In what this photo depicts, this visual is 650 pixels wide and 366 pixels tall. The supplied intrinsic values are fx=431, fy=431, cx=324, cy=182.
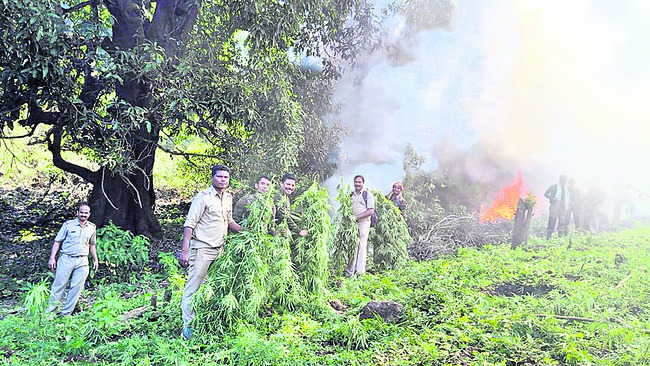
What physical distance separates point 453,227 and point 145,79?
26.1 feet

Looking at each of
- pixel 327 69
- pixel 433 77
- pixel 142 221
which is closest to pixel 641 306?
pixel 327 69

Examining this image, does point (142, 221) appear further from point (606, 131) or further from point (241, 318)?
point (606, 131)

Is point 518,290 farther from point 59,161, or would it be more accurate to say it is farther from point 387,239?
point 59,161

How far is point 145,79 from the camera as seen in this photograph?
8.21 meters

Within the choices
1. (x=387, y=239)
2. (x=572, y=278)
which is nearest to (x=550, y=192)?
(x=572, y=278)

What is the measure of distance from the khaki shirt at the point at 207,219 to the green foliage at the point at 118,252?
12.4ft

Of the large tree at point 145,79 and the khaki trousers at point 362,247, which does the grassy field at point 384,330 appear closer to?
the khaki trousers at point 362,247

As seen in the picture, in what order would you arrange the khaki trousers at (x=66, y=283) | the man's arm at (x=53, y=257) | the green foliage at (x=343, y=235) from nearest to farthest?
the man's arm at (x=53, y=257)
the khaki trousers at (x=66, y=283)
the green foliage at (x=343, y=235)

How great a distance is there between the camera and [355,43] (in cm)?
1141

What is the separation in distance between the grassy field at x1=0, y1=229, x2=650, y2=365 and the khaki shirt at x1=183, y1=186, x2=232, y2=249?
95 cm

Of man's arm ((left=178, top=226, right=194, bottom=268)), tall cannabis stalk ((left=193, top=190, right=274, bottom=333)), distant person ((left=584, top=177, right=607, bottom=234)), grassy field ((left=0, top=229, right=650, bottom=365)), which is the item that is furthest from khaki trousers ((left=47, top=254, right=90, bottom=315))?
distant person ((left=584, top=177, right=607, bottom=234))

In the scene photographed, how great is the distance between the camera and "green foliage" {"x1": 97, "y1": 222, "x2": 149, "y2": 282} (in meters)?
7.62

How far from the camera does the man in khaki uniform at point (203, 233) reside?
4461 mm

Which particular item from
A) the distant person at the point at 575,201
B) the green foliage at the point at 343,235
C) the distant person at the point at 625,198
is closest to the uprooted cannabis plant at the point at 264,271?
the green foliage at the point at 343,235
